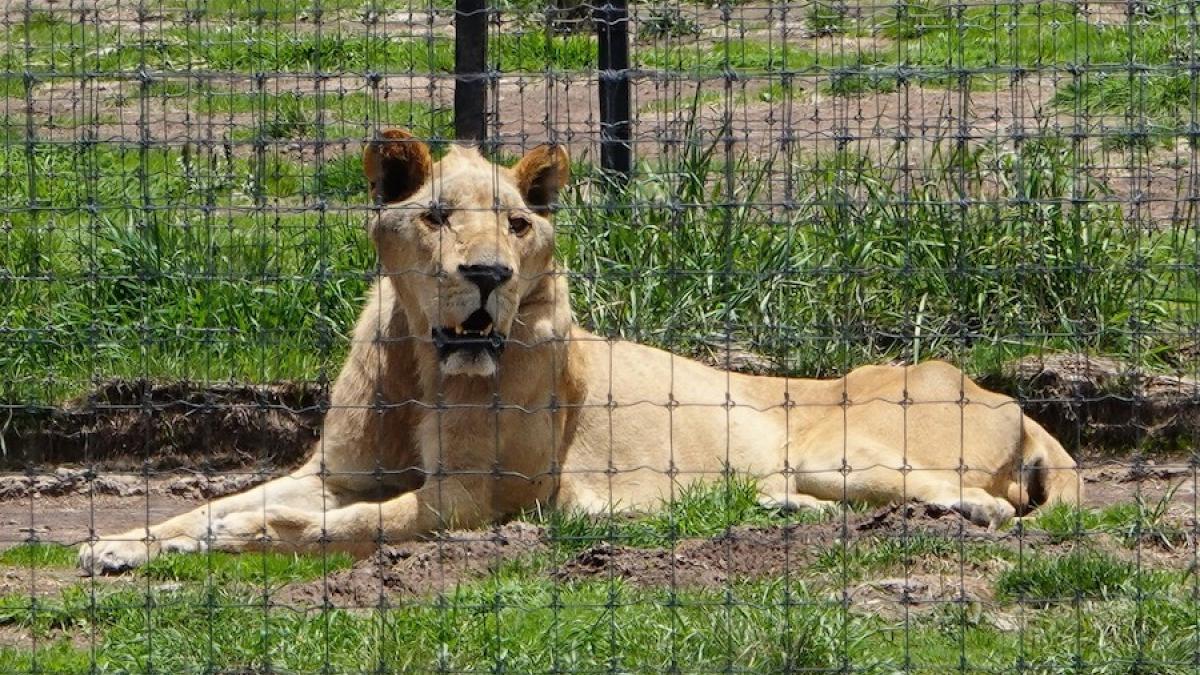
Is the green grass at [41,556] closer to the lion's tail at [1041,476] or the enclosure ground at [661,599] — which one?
the enclosure ground at [661,599]

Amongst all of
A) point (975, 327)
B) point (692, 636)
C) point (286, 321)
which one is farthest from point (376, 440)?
point (975, 327)

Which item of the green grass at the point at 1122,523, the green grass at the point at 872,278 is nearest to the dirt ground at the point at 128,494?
the green grass at the point at 1122,523

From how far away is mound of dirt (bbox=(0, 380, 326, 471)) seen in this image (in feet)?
31.4

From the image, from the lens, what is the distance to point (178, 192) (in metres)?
11.4

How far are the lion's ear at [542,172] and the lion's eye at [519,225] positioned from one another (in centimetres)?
8

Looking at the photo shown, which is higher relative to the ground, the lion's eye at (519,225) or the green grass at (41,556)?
the lion's eye at (519,225)

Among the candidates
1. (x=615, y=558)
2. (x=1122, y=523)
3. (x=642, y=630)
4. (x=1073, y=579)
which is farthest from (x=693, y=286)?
(x=642, y=630)

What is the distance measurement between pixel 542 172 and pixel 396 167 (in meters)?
0.56

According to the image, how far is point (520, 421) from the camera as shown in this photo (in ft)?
26.8

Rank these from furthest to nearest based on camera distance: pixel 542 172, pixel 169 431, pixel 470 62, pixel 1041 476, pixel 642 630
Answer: pixel 470 62 → pixel 169 431 → pixel 1041 476 → pixel 542 172 → pixel 642 630

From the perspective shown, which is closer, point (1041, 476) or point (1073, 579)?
point (1073, 579)

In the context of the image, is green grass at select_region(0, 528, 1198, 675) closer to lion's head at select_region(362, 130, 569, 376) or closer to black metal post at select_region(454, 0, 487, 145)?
lion's head at select_region(362, 130, 569, 376)

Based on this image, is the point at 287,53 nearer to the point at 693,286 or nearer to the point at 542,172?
the point at 693,286

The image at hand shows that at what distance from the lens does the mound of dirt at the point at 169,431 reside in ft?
31.4
